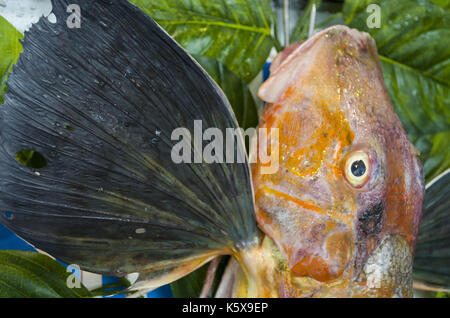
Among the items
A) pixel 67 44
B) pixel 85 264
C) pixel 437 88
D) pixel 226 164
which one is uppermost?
pixel 437 88

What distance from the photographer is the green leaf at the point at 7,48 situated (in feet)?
1.91

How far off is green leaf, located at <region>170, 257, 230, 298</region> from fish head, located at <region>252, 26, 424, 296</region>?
0.53 feet

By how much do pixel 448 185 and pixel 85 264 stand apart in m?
0.66

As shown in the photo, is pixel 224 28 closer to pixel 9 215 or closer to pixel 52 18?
pixel 52 18

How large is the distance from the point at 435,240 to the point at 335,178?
1.13ft

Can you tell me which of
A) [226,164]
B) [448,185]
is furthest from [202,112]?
[448,185]

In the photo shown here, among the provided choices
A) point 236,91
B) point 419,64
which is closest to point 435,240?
point 419,64

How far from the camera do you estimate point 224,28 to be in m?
0.76

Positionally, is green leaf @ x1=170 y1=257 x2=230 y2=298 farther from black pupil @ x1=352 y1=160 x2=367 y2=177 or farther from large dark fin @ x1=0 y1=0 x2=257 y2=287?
black pupil @ x1=352 y1=160 x2=367 y2=177

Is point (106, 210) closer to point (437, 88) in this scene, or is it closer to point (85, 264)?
point (85, 264)

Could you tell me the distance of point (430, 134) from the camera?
92cm

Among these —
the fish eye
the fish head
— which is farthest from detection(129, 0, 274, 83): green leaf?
the fish eye

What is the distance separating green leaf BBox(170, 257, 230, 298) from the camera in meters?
0.71

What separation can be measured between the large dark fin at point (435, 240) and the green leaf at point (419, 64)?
0.42ft
